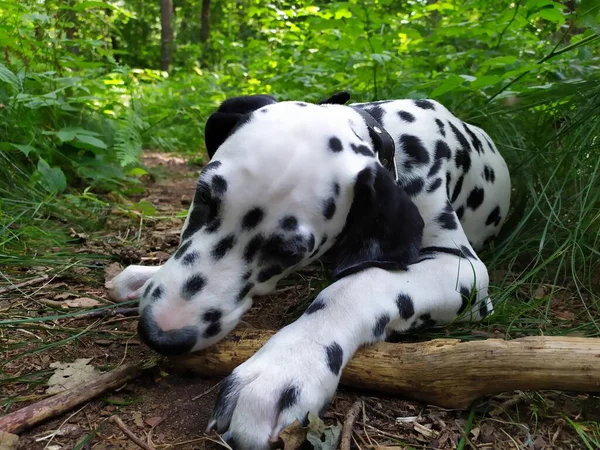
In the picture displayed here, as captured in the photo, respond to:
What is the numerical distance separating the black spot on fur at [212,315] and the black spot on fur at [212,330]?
0.06 feet

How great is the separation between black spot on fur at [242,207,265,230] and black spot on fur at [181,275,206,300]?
28 centimetres

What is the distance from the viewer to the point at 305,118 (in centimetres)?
239

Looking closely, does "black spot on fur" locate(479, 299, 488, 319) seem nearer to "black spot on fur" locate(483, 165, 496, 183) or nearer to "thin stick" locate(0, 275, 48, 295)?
"black spot on fur" locate(483, 165, 496, 183)

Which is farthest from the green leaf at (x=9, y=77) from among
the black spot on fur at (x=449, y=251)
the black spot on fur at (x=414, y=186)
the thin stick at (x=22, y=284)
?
the black spot on fur at (x=449, y=251)

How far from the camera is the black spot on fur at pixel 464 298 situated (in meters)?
2.60

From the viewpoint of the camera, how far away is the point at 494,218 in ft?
12.6

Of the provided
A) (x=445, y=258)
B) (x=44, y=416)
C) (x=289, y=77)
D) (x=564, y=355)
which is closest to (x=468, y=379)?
(x=564, y=355)

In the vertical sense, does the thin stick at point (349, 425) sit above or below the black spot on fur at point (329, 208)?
below

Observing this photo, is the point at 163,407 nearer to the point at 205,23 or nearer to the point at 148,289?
the point at 148,289

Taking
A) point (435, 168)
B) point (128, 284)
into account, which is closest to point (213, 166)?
point (128, 284)

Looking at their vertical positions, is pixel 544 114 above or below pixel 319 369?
above

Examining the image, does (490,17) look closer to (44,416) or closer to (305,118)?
(305,118)

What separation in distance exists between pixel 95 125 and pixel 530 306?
457 cm

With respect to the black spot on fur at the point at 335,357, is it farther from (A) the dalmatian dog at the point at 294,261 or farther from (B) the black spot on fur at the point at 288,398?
(B) the black spot on fur at the point at 288,398
